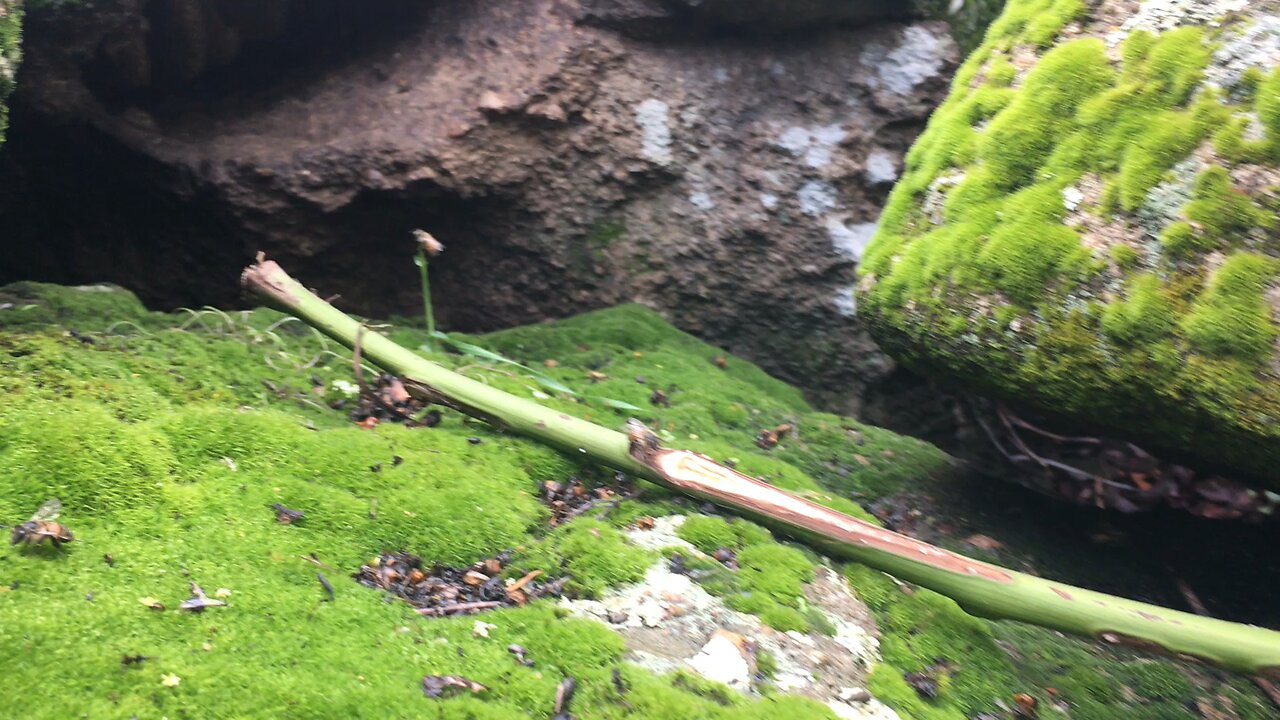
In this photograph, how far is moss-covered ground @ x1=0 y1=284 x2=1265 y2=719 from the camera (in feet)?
5.87

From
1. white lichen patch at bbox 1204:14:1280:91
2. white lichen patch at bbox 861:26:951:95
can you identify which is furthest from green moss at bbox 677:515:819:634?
white lichen patch at bbox 861:26:951:95

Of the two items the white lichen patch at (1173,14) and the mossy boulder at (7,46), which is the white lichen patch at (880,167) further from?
the mossy boulder at (7,46)

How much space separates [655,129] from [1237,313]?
10.7 feet

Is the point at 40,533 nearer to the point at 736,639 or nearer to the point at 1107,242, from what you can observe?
the point at 736,639

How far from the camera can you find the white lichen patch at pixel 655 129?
4906mm

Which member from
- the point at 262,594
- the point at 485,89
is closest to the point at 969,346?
the point at 262,594

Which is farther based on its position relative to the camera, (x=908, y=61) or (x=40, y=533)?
(x=908, y=61)

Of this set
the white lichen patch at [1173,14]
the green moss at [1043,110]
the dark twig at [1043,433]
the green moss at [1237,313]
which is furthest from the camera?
the dark twig at [1043,433]

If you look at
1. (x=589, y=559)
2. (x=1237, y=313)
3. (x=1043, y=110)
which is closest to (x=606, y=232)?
(x=1043, y=110)

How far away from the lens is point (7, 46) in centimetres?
268

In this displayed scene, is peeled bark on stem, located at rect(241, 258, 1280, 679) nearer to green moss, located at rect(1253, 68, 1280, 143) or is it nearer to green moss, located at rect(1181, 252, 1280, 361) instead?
green moss, located at rect(1181, 252, 1280, 361)

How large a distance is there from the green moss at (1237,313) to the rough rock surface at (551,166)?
2.40 metres

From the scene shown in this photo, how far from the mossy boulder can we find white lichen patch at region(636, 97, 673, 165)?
3018 millimetres

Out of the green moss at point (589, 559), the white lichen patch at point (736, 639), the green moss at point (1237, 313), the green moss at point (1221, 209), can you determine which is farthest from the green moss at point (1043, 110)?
the green moss at point (589, 559)
